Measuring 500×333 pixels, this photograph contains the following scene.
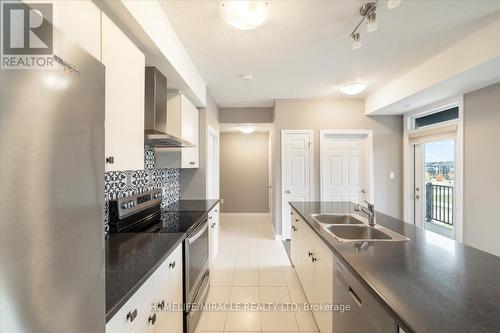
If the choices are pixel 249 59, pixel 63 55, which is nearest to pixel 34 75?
pixel 63 55

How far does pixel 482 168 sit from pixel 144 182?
13.4 ft

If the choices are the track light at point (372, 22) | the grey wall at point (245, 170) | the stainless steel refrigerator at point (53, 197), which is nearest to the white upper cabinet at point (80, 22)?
the stainless steel refrigerator at point (53, 197)

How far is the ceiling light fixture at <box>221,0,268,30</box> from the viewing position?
1662mm

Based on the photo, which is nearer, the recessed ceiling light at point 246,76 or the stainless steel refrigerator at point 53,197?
the stainless steel refrigerator at point 53,197

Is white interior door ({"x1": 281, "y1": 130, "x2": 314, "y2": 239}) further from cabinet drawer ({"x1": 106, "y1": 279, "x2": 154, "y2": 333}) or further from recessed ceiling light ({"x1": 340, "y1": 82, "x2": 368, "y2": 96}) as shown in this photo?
cabinet drawer ({"x1": 106, "y1": 279, "x2": 154, "y2": 333})

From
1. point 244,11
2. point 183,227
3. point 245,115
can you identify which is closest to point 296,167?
point 245,115

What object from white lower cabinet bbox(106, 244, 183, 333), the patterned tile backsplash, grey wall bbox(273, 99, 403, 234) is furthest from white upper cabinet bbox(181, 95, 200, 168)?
grey wall bbox(273, 99, 403, 234)

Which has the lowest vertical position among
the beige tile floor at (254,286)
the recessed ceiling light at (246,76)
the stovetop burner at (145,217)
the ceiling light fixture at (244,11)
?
the beige tile floor at (254,286)

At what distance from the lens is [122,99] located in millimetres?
1279

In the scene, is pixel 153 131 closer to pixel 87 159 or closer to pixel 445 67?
pixel 87 159

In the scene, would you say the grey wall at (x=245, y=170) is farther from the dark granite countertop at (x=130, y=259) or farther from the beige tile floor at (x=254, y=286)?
the dark granite countertop at (x=130, y=259)

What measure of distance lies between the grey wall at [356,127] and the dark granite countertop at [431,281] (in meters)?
3.08

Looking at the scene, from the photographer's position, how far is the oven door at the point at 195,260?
168 centimetres

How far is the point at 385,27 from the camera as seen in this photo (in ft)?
Result: 6.98
